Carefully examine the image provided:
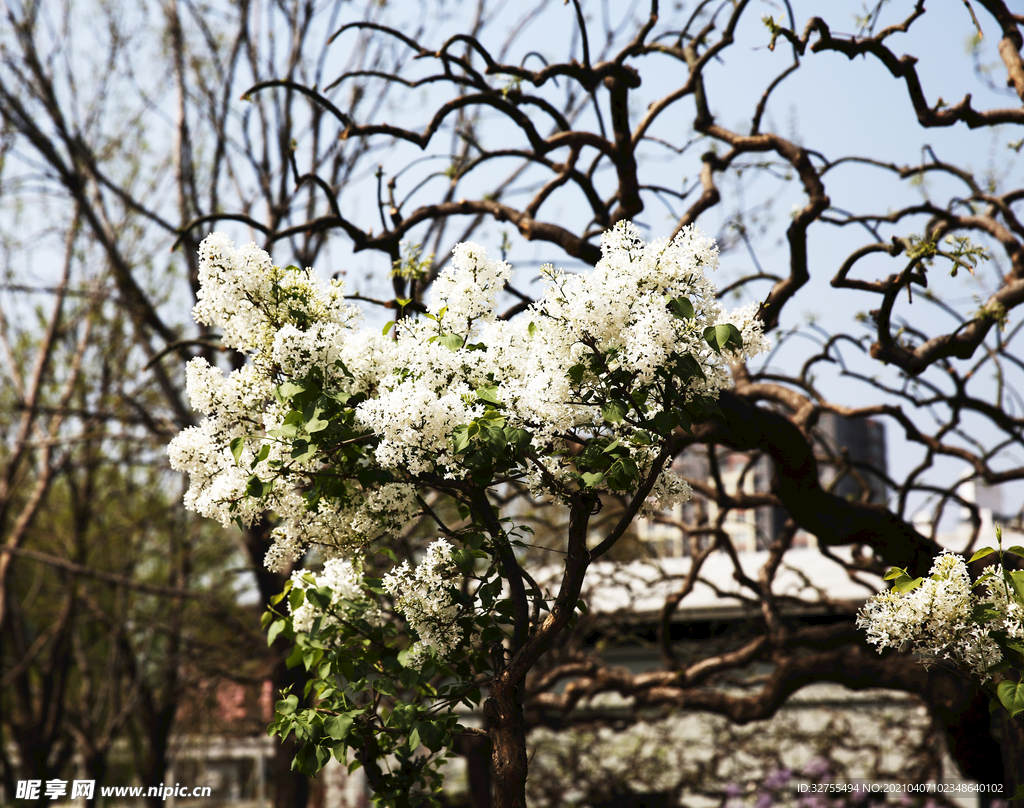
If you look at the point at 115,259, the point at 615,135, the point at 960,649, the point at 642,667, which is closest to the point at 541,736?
the point at 642,667

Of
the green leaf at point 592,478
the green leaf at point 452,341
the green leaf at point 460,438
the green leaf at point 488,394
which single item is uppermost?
the green leaf at point 452,341

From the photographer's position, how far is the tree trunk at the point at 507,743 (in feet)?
7.96

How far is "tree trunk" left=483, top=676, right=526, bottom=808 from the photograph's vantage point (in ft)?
7.96

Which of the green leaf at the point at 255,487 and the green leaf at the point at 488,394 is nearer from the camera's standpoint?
the green leaf at the point at 488,394

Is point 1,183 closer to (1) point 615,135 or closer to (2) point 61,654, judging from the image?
(2) point 61,654

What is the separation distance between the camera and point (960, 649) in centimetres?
233

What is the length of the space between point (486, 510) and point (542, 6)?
20.0 ft

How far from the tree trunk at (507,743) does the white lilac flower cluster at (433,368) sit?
58 cm

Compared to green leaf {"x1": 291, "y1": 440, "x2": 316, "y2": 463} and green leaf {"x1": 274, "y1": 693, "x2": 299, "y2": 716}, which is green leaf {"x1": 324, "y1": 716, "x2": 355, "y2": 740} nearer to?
green leaf {"x1": 274, "y1": 693, "x2": 299, "y2": 716}

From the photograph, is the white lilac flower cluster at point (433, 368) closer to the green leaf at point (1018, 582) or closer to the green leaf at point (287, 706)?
the green leaf at point (287, 706)

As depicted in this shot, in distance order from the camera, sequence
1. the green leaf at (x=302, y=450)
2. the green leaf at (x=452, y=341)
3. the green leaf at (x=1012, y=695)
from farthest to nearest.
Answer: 1. the green leaf at (x=452, y=341)
2. the green leaf at (x=302, y=450)
3. the green leaf at (x=1012, y=695)

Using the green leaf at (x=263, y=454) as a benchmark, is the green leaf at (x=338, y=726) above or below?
below

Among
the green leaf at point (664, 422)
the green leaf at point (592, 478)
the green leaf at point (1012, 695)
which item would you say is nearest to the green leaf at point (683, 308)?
the green leaf at point (664, 422)

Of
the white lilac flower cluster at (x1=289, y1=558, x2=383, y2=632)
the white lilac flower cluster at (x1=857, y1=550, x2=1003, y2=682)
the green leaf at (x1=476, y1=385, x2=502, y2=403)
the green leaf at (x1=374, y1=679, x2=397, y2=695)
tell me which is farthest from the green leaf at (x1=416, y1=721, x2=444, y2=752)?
the white lilac flower cluster at (x1=857, y1=550, x2=1003, y2=682)
